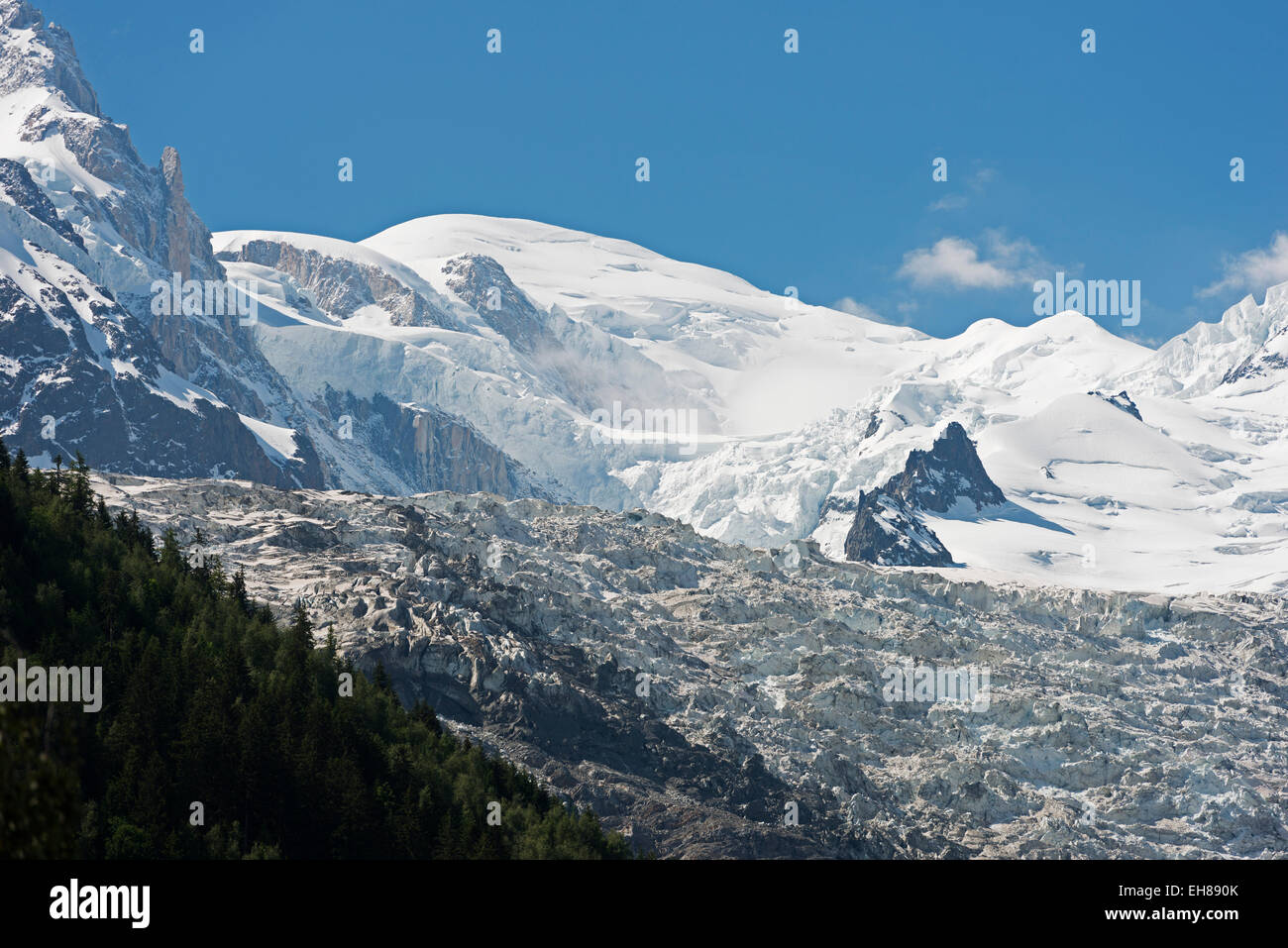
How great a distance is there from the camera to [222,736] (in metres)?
133

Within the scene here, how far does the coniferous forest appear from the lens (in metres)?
128
